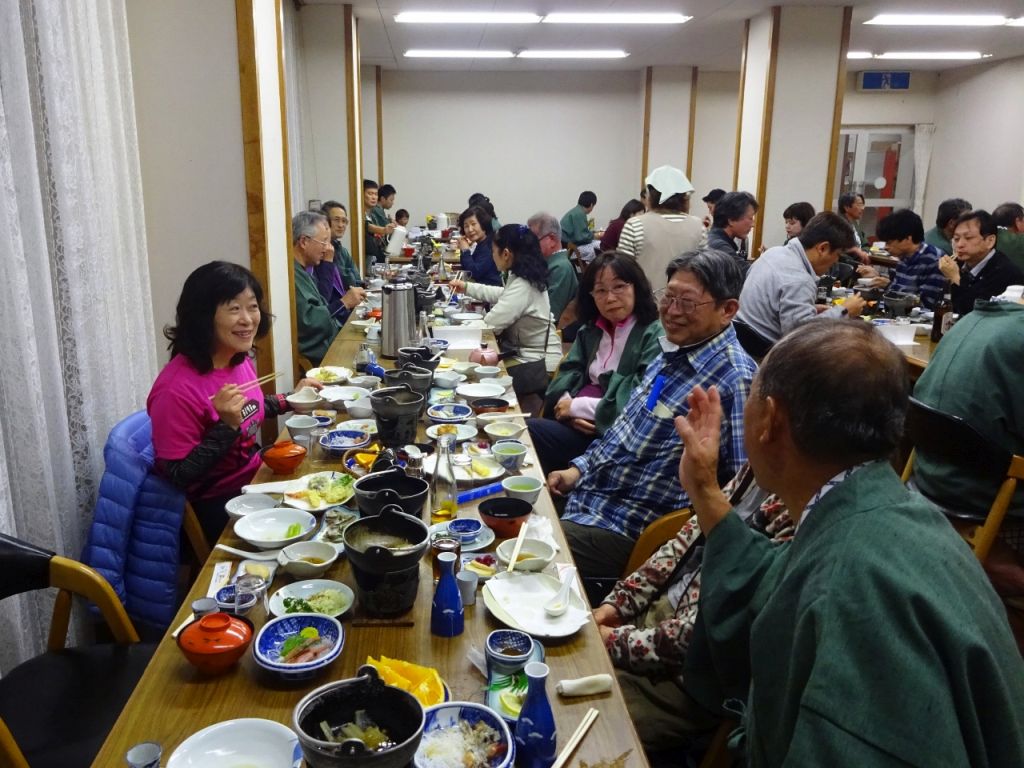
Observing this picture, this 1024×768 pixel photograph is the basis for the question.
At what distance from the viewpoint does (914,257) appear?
502 cm

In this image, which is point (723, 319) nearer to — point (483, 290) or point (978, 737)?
point (978, 737)

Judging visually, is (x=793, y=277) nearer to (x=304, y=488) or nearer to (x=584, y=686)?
(x=304, y=488)

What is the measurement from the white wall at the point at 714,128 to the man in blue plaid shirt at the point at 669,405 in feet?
28.6

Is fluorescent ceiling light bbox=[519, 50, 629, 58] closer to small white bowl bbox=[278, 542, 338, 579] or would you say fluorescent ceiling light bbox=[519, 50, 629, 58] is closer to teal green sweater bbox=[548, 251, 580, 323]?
teal green sweater bbox=[548, 251, 580, 323]

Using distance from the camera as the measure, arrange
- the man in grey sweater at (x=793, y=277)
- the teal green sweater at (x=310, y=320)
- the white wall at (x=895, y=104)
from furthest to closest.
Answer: the white wall at (x=895, y=104) → the teal green sweater at (x=310, y=320) → the man in grey sweater at (x=793, y=277)

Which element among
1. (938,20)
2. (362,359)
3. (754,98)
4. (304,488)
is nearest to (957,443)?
(304,488)

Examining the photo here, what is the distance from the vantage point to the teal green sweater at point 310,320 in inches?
161

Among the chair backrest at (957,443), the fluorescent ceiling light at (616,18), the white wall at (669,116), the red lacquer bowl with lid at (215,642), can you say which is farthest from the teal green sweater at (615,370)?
the white wall at (669,116)

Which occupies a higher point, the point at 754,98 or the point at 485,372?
the point at 754,98

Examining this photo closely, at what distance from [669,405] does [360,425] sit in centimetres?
94

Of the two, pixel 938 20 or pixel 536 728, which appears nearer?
pixel 536 728

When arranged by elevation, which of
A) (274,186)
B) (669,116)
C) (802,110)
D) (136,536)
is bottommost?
(136,536)

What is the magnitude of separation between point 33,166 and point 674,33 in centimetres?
719

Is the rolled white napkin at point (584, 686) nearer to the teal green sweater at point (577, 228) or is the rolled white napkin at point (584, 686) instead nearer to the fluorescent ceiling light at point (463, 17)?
the fluorescent ceiling light at point (463, 17)
